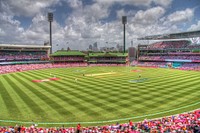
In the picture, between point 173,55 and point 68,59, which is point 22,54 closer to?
point 68,59

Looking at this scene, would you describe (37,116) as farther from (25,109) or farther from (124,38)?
(124,38)

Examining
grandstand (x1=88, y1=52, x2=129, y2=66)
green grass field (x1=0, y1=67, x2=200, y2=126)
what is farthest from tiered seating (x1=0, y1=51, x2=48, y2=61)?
green grass field (x1=0, y1=67, x2=200, y2=126)

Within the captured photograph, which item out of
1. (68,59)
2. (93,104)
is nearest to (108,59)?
(68,59)

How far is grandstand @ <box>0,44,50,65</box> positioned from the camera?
95037 mm

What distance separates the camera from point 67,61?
10981 cm

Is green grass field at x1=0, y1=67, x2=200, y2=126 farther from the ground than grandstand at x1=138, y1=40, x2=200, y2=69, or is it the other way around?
grandstand at x1=138, y1=40, x2=200, y2=69

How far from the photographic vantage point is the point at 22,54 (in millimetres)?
104750

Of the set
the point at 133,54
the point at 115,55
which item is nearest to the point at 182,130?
the point at 115,55

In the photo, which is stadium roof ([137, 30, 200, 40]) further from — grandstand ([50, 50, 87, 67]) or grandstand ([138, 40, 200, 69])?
grandstand ([50, 50, 87, 67])

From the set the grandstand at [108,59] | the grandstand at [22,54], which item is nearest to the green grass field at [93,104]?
the grandstand at [22,54]

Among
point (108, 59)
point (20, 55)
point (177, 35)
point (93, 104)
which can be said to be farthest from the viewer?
point (108, 59)

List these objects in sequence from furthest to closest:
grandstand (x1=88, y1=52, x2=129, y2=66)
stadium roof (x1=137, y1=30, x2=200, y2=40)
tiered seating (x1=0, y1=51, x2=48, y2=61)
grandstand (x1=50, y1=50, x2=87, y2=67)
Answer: grandstand (x1=50, y1=50, x2=87, y2=67) → grandstand (x1=88, y1=52, x2=129, y2=66) → tiered seating (x1=0, y1=51, x2=48, y2=61) → stadium roof (x1=137, y1=30, x2=200, y2=40)

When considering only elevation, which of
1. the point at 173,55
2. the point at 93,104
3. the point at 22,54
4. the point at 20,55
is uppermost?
the point at 22,54

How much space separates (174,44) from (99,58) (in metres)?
43.3
